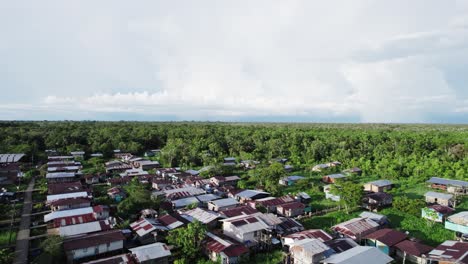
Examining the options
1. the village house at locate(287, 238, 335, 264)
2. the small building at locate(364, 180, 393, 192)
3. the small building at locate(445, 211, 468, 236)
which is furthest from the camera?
the small building at locate(364, 180, 393, 192)

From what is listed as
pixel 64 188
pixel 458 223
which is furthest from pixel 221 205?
pixel 458 223

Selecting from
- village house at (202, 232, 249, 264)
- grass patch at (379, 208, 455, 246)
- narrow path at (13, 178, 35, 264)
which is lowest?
narrow path at (13, 178, 35, 264)

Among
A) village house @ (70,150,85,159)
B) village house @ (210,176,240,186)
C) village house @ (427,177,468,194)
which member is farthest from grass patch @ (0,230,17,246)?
village house @ (427,177,468,194)

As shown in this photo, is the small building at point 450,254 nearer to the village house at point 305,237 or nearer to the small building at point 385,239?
the small building at point 385,239

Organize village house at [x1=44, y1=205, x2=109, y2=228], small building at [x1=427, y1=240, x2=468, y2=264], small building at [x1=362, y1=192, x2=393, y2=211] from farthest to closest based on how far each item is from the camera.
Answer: small building at [x1=362, y1=192, x2=393, y2=211] → village house at [x1=44, y1=205, x2=109, y2=228] → small building at [x1=427, y1=240, x2=468, y2=264]

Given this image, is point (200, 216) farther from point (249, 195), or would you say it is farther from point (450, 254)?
point (450, 254)

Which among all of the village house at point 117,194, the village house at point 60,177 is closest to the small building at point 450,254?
the village house at point 117,194

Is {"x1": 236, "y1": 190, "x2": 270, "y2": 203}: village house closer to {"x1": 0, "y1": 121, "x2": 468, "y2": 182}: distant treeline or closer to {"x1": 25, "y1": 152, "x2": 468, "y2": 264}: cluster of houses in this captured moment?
{"x1": 25, "y1": 152, "x2": 468, "y2": 264}: cluster of houses

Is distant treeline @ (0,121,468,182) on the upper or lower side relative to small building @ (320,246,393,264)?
upper
